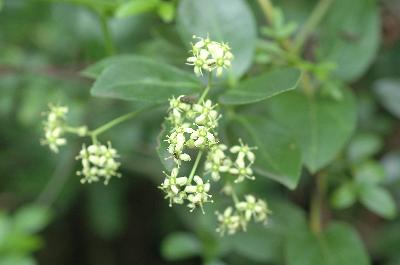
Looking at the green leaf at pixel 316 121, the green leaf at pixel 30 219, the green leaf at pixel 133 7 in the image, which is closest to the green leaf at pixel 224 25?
the green leaf at pixel 133 7

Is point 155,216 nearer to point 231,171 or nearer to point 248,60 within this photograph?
point 248,60

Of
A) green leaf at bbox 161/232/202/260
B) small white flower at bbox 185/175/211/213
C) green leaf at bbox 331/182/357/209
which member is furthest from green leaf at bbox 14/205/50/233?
small white flower at bbox 185/175/211/213

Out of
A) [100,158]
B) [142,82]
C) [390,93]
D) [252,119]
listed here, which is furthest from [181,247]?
[390,93]

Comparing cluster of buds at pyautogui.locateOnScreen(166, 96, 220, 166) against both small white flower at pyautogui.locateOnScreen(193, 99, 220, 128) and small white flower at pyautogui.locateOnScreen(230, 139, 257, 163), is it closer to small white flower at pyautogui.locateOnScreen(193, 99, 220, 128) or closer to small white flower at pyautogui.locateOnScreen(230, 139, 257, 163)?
small white flower at pyautogui.locateOnScreen(193, 99, 220, 128)

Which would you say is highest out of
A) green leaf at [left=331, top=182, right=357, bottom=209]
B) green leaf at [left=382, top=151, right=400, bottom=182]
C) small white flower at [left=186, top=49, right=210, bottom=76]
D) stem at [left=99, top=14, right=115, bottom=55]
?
stem at [left=99, top=14, right=115, bottom=55]

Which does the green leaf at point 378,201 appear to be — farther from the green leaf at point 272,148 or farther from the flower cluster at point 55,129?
the flower cluster at point 55,129

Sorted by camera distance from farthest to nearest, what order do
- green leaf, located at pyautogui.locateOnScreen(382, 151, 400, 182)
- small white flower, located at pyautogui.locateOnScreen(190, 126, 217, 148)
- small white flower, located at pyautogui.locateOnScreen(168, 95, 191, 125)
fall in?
green leaf, located at pyautogui.locateOnScreen(382, 151, 400, 182), small white flower, located at pyautogui.locateOnScreen(168, 95, 191, 125), small white flower, located at pyautogui.locateOnScreen(190, 126, 217, 148)

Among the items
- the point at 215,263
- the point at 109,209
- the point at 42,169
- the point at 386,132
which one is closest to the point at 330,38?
the point at 386,132
